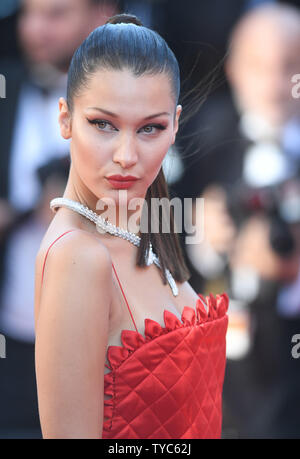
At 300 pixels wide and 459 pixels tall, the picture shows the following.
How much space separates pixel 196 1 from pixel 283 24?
0.54 metres

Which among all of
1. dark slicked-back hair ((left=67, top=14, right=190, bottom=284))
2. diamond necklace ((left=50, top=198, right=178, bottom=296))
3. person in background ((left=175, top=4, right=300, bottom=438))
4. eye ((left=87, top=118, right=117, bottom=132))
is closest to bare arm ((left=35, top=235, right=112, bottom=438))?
diamond necklace ((left=50, top=198, right=178, bottom=296))

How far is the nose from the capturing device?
123cm

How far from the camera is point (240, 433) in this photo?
3344mm

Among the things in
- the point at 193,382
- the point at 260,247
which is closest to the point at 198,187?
the point at 260,247

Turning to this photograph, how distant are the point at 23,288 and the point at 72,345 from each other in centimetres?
213

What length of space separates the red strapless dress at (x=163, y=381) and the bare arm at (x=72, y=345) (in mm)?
93

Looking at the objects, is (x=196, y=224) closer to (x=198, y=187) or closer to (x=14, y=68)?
(x=198, y=187)

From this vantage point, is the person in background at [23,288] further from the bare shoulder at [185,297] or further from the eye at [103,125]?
the eye at [103,125]

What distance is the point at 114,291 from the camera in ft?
4.16
